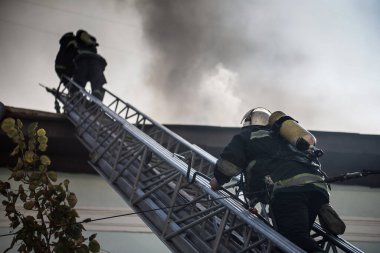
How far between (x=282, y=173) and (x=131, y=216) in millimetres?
4482

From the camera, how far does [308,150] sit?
3.18m

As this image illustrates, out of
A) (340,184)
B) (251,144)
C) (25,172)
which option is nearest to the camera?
(25,172)

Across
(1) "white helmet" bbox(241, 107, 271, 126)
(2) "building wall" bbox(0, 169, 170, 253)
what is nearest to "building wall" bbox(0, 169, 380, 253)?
(2) "building wall" bbox(0, 169, 170, 253)

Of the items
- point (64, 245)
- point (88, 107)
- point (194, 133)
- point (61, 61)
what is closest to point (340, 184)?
point (194, 133)

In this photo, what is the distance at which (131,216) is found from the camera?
7082 millimetres

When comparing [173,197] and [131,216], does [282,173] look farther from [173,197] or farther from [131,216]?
[131,216]

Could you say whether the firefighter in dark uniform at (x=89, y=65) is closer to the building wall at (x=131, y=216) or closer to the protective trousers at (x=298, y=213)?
the building wall at (x=131, y=216)

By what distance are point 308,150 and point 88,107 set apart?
13.2 feet

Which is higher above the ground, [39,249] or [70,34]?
[70,34]

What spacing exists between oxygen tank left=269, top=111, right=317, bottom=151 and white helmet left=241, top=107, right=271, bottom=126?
0.65 ft

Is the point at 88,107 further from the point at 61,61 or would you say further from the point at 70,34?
the point at 70,34

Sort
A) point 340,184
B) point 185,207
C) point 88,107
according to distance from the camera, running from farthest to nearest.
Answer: point 340,184 < point 88,107 < point 185,207

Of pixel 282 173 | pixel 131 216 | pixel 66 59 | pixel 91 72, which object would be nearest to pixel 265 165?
pixel 282 173

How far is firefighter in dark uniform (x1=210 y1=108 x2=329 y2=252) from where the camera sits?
116 inches
